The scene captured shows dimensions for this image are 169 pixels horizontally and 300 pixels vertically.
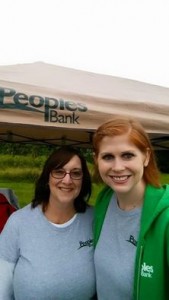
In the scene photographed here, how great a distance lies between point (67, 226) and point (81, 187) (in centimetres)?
22

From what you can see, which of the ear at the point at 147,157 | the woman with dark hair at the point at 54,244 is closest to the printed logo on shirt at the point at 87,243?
the woman with dark hair at the point at 54,244

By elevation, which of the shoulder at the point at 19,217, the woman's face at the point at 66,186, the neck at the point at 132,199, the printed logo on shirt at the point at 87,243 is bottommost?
the printed logo on shirt at the point at 87,243

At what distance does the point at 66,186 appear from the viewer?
2053 millimetres

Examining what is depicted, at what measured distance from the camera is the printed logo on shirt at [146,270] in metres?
1.63

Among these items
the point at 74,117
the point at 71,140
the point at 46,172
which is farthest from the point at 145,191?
the point at 71,140

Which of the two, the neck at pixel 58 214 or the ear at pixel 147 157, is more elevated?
the ear at pixel 147 157

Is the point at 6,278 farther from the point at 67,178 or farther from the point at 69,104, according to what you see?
the point at 69,104

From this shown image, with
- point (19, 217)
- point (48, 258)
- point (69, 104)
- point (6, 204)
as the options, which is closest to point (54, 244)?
point (48, 258)

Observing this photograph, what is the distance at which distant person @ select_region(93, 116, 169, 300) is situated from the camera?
5.36ft

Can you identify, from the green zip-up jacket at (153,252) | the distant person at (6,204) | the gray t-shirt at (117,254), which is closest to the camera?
the green zip-up jacket at (153,252)

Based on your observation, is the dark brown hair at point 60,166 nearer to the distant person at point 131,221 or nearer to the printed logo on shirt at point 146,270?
the distant person at point 131,221

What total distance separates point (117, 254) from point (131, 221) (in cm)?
15

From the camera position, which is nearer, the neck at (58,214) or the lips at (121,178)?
the lips at (121,178)

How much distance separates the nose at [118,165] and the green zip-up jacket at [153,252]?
194mm
